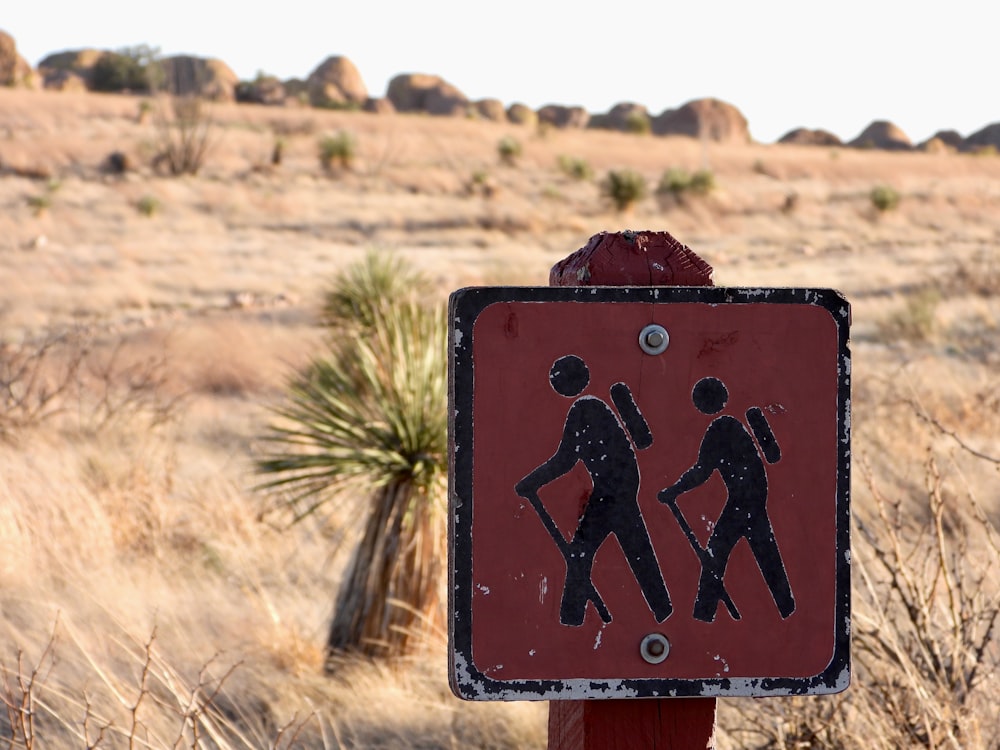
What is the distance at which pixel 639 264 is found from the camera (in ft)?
4.65

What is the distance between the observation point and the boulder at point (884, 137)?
7319 cm

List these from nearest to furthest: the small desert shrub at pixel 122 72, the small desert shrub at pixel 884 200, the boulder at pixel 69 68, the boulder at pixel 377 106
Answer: the small desert shrub at pixel 884 200 → the small desert shrub at pixel 122 72 → the boulder at pixel 69 68 → the boulder at pixel 377 106

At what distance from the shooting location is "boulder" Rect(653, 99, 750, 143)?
2704 inches

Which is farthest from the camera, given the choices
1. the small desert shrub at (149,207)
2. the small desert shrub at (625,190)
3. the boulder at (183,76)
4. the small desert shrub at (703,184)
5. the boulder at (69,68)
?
the boulder at (69,68)

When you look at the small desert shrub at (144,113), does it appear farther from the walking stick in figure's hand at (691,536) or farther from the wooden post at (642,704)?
the walking stick in figure's hand at (691,536)

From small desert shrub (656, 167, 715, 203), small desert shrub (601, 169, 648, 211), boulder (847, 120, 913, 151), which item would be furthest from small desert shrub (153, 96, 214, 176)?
boulder (847, 120, 913, 151)

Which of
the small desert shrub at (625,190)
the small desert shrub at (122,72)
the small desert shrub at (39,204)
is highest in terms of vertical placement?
the small desert shrub at (122,72)

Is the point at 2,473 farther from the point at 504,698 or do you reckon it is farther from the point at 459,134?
the point at 459,134

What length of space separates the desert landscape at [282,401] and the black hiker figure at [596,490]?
3.57 ft

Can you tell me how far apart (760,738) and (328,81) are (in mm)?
72784

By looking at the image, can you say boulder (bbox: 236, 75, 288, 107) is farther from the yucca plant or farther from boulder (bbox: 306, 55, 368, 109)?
the yucca plant

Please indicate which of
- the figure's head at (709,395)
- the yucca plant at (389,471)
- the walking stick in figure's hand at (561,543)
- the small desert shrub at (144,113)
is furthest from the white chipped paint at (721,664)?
the small desert shrub at (144,113)

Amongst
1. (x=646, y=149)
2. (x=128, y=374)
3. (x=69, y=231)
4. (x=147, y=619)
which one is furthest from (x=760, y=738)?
(x=646, y=149)

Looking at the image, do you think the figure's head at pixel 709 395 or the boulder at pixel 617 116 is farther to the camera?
the boulder at pixel 617 116
